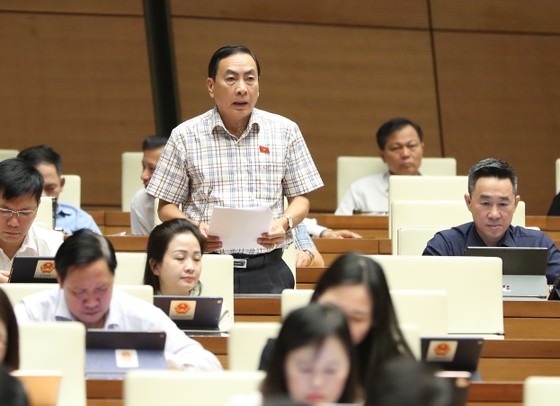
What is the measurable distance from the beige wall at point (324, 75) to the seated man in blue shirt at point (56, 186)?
6.83 ft

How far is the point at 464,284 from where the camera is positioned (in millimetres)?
4406

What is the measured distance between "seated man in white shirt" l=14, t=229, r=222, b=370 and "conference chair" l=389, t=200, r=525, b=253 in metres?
2.10

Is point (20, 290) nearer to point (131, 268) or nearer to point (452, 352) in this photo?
point (131, 268)

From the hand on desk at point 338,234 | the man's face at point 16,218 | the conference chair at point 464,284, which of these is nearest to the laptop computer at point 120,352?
the conference chair at point 464,284

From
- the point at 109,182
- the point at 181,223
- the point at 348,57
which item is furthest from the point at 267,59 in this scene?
the point at 181,223

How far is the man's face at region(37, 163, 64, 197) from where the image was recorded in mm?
6160

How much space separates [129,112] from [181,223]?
4127 mm

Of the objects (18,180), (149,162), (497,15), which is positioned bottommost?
(18,180)

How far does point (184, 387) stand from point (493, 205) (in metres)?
2.34

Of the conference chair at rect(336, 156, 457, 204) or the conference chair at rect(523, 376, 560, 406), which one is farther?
the conference chair at rect(336, 156, 457, 204)

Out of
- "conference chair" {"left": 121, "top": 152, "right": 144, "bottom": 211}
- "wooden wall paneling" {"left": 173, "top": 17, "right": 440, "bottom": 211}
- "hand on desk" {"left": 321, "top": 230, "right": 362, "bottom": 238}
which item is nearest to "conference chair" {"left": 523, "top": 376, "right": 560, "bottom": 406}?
"hand on desk" {"left": 321, "top": 230, "right": 362, "bottom": 238}

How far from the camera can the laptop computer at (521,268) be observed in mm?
4512

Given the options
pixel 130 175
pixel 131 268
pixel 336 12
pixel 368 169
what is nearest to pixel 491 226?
pixel 131 268

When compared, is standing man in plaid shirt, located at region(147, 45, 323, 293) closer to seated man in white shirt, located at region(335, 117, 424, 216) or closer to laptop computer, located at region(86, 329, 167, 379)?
laptop computer, located at region(86, 329, 167, 379)
